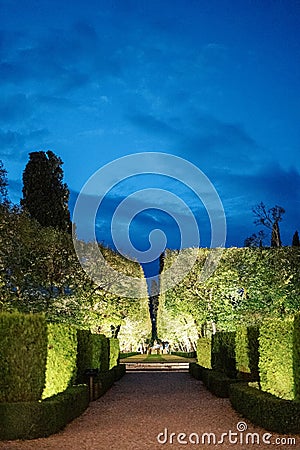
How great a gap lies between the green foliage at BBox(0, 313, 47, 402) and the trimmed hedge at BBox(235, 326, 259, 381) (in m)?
6.09

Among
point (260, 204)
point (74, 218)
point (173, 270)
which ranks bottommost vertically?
point (173, 270)

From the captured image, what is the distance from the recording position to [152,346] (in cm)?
4334

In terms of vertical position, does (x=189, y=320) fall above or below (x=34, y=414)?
above

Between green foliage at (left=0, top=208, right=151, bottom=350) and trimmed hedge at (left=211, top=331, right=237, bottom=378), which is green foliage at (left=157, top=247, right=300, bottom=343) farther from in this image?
trimmed hedge at (left=211, top=331, right=237, bottom=378)

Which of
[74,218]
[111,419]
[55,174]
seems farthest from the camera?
[55,174]

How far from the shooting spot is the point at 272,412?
8781mm

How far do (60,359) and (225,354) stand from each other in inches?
290

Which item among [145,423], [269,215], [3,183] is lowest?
[145,423]

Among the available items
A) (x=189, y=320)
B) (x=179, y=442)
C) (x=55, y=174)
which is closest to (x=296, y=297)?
(x=189, y=320)

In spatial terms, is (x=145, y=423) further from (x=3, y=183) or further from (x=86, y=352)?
(x=3, y=183)

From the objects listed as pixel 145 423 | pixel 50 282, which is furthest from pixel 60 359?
pixel 50 282

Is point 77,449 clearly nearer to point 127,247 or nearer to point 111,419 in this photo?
point 111,419

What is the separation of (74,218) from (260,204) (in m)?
13.0

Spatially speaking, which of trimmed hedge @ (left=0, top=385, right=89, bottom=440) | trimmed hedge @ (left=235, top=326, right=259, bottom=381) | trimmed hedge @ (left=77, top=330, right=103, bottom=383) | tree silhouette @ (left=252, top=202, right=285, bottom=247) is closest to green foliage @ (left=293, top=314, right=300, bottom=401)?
trimmed hedge @ (left=0, top=385, right=89, bottom=440)
